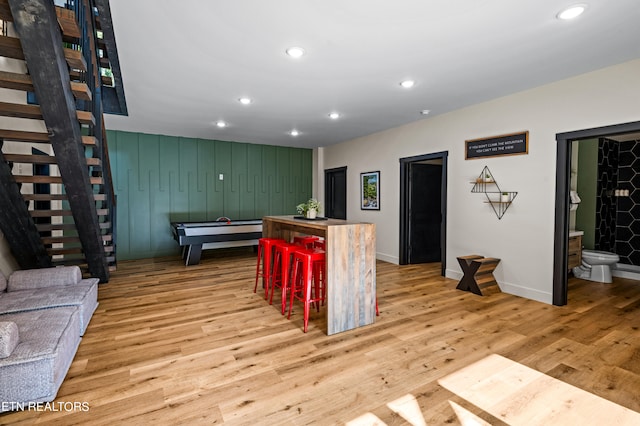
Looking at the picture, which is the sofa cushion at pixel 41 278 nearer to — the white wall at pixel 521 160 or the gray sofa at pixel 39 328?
the gray sofa at pixel 39 328

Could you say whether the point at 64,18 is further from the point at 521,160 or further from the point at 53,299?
the point at 521,160

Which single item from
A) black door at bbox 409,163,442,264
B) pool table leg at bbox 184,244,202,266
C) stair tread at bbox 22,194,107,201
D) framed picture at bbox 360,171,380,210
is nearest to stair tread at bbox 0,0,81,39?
stair tread at bbox 22,194,107,201

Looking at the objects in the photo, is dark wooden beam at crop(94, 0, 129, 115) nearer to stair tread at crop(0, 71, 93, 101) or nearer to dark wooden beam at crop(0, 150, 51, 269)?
stair tread at crop(0, 71, 93, 101)

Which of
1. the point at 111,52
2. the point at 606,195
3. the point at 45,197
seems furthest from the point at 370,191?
the point at 45,197

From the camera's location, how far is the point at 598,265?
4707 mm

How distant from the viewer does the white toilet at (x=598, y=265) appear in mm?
4645

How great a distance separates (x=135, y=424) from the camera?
1782mm

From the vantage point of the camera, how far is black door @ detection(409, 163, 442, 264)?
229 inches

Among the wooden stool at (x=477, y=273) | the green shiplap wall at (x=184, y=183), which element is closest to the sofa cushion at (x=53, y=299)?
the green shiplap wall at (x=184, y=183)

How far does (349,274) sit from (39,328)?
237 centimetres

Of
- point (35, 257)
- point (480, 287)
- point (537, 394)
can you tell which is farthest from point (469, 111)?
point (35, 257)

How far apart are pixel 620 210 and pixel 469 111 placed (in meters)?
3.70

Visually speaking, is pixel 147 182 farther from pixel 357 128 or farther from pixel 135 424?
pixel 135 424

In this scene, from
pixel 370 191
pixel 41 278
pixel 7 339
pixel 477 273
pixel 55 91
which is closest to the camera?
pixel 7 339
